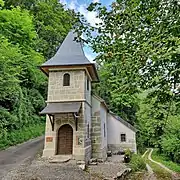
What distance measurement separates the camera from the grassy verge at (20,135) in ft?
43.0

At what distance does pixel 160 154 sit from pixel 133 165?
16073 millimetres

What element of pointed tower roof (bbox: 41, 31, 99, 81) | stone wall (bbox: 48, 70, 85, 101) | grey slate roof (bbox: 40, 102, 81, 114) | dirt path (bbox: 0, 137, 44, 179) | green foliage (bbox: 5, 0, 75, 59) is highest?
green foliage (bbox: 5, 0, 75, 59)

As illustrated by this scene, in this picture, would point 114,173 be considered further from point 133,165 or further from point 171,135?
point 171,135

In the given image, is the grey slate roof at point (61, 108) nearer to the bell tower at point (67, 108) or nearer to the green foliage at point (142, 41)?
the bell tower at point (67, 108)

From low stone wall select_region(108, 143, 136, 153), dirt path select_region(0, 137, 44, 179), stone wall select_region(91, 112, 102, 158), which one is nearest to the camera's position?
dirt path select_region(0, 137, 44, 179)

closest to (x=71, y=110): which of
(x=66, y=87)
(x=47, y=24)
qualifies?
(x=66, y=87)

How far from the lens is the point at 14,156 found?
11.1m

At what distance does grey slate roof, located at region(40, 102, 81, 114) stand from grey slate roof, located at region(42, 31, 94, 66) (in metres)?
2.12

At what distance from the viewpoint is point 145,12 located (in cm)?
416

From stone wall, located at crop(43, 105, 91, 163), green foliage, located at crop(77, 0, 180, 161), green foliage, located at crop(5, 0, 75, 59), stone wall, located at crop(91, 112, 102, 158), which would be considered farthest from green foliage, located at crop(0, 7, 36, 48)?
green foliage, located at crop(77, 0, 180, 161)

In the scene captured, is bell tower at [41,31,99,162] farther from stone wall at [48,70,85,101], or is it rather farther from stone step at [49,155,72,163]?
stone step at [49,155,72,163]

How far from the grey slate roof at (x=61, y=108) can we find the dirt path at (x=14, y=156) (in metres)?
2.54

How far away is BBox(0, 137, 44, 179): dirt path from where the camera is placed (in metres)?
8.73

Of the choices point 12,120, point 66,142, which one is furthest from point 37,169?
point 12,120
